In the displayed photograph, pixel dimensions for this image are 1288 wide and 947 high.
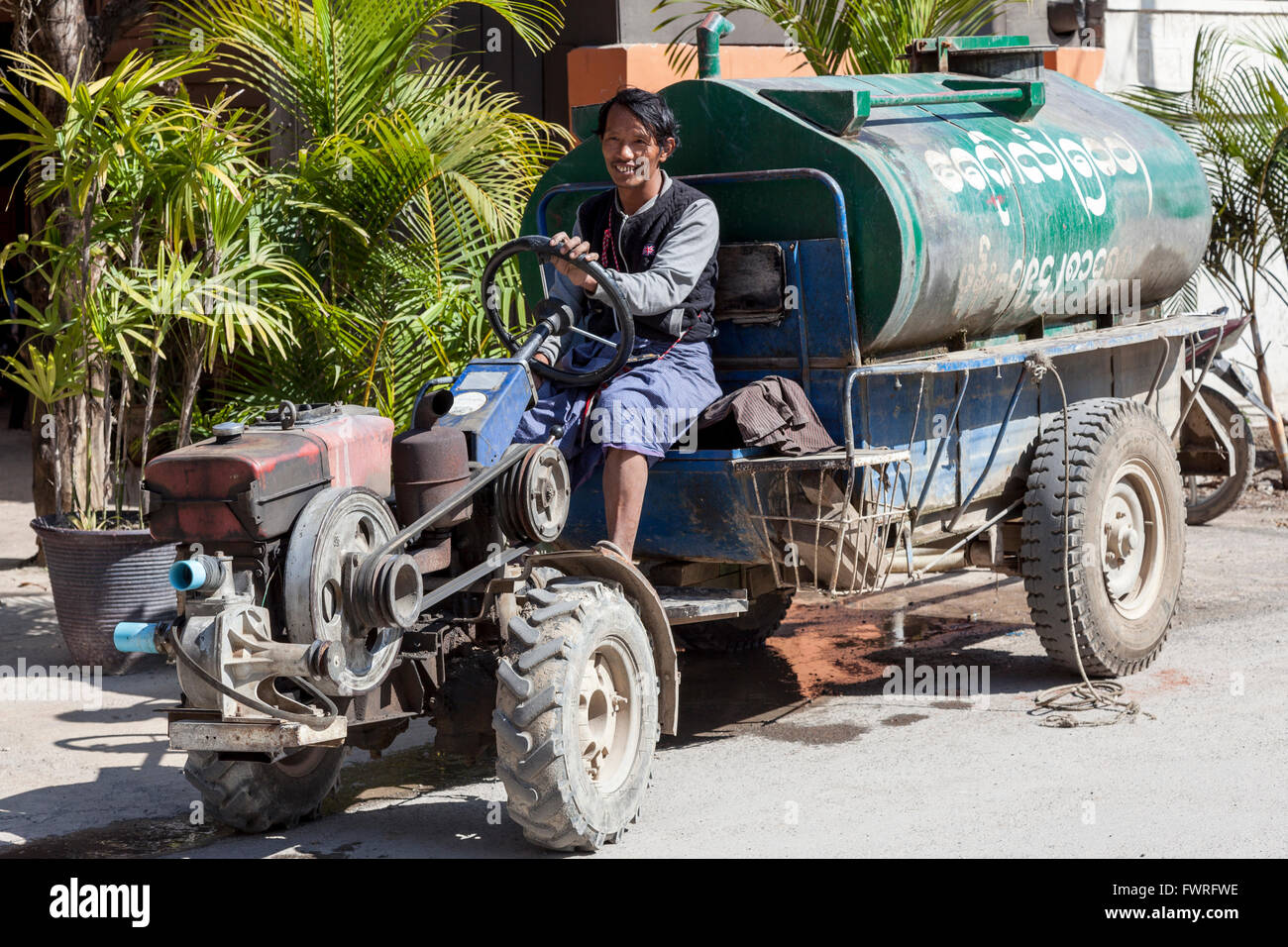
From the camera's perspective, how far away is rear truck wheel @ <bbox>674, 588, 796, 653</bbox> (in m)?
7.12

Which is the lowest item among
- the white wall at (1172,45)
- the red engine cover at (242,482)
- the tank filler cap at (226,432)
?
the red engine cover at (242,482)

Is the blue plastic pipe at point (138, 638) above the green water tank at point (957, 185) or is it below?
below

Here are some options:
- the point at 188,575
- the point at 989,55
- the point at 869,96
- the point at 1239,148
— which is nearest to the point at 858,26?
the point at 989,55

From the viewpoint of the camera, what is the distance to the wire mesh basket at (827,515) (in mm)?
5477

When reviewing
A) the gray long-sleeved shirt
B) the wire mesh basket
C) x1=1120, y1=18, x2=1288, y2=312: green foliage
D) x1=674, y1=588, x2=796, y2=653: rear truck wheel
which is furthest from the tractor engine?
x1=1120, y1=18, x2=1288, y2=312: green foliage

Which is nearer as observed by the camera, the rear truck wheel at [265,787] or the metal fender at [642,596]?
the rear truck wheel at [265,787]

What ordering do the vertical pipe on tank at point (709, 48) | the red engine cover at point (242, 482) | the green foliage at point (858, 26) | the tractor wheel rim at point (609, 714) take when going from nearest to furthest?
the red engine cover at point (242, 482) → the tractor wheel rim at point (609, 714) → the vertical pipe on tank at point (709, 48) → the green foliage at point (858, 26)

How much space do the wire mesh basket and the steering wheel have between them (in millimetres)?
540

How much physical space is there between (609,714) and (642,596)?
417 millimetres

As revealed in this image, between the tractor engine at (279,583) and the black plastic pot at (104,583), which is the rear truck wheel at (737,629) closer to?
the black plastic pot at (104,583)

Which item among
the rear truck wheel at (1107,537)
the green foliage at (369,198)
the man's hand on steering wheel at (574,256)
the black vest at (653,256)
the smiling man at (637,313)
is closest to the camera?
the man's hand on steering wheel at (574,256)

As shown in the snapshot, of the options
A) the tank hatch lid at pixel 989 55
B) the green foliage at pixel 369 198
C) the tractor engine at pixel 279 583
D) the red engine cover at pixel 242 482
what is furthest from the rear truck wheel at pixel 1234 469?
the red engine cover at pixel 242 482

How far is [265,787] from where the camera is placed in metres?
4.93

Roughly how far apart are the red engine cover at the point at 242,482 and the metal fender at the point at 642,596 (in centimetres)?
78
